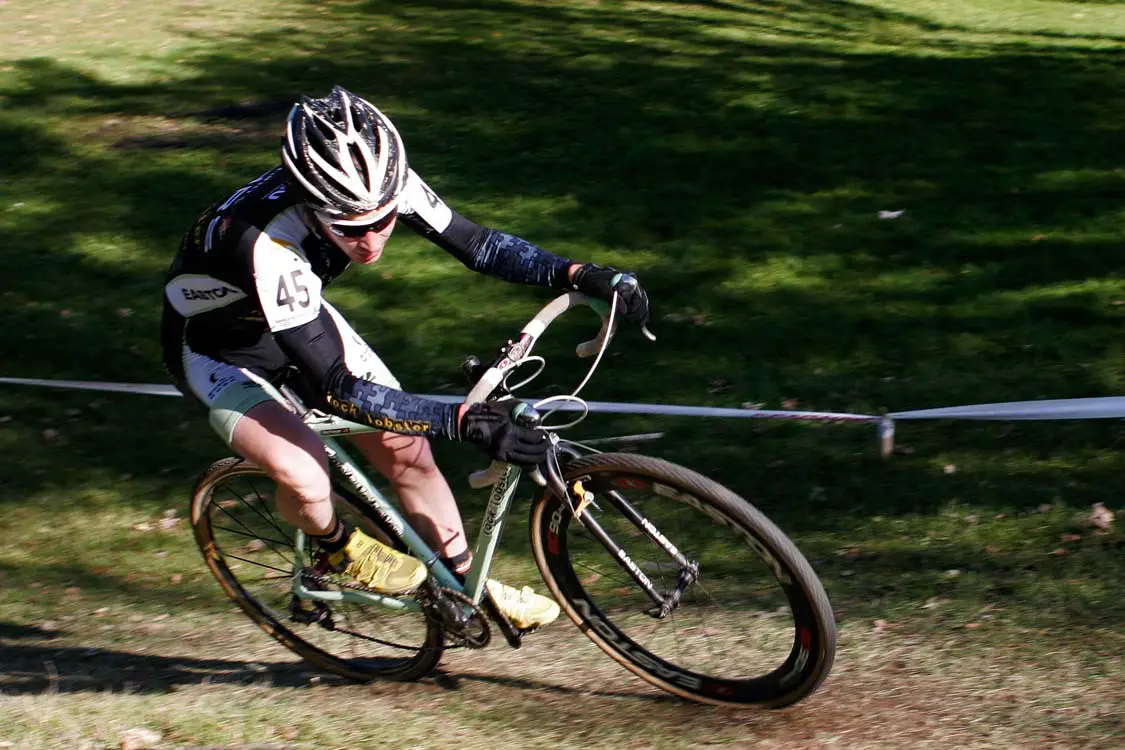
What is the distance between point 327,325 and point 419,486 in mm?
825

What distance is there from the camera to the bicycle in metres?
4.07

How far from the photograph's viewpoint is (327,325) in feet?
14.3

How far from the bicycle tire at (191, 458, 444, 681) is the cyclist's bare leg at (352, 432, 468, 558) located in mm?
143

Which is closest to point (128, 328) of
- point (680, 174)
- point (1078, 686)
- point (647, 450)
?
point (647, 450)

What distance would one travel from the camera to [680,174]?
10852 mm

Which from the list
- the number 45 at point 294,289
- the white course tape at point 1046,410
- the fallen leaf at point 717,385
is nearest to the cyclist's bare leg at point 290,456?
the number 45 at point 294,289

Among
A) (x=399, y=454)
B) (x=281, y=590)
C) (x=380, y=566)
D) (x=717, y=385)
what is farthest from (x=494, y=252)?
(x=717, y=385)

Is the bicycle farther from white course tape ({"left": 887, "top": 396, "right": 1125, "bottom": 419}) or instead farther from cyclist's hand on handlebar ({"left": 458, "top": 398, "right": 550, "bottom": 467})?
white course tape ({"left": 887, "top": 396, "right": 1125, "bottom": 419})

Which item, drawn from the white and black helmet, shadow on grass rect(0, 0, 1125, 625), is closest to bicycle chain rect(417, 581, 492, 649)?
the white and black helmet

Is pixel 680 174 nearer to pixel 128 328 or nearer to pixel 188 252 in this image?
pixel 128 328

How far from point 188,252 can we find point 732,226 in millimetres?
5879

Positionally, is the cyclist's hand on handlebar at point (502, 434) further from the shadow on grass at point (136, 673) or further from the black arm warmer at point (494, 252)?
the shadow on grass at point (136, 673)

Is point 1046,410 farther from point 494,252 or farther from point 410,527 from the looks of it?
point 410,527

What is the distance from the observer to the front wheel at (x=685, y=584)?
4039 mm
